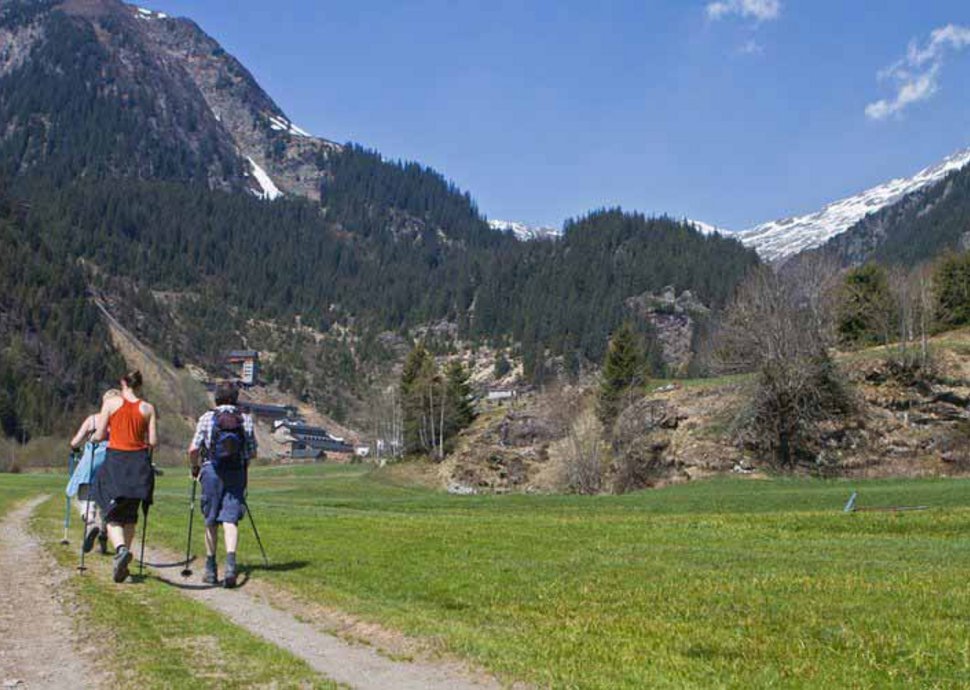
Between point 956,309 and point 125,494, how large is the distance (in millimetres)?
76621

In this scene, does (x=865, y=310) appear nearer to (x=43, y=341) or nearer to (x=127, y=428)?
(x=127, y=428)

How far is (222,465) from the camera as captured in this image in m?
13.5

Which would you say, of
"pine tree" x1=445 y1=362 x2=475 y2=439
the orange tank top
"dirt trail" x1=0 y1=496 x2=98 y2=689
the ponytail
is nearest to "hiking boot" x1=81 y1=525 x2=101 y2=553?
"dirt trail" x1=0 y1=496 x2=98 y2=689

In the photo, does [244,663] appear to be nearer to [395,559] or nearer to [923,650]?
[923,650]

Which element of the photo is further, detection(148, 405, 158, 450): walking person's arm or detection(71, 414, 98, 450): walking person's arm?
detection(71, 414, 98, 450): walking person's arm

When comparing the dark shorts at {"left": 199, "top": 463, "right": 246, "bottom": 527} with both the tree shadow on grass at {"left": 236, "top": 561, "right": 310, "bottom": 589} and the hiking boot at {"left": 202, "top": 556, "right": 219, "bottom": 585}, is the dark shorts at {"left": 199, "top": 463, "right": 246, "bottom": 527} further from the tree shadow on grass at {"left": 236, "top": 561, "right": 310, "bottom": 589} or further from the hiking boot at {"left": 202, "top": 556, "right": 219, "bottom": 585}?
the tree shadow on grass at {"left": 236, "top": 561, "right": 310, "bottom": 589}

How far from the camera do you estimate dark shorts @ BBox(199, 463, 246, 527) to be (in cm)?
1343

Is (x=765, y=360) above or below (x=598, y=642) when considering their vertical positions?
above

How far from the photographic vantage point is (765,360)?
5569cm

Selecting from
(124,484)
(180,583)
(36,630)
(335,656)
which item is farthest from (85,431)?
(335,656)

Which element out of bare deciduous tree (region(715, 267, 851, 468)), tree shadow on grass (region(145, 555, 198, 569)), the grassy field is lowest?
tree shadow on grass (region(145, 555, 198, 569))

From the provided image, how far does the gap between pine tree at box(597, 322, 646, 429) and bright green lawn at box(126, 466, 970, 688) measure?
44741mm

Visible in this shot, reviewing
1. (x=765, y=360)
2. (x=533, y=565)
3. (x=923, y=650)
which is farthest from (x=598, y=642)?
(x=765, y=360)

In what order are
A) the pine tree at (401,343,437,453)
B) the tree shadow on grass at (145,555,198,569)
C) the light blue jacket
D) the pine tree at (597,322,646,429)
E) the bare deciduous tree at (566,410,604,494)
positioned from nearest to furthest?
the tree shadow on grass at (145,555,198,569) → the light blue jacket → the bare deciduous tree at (566,410,604,494) → the pine tree at (597,322,646,429) → the pine tree at (401,343,437,453)
